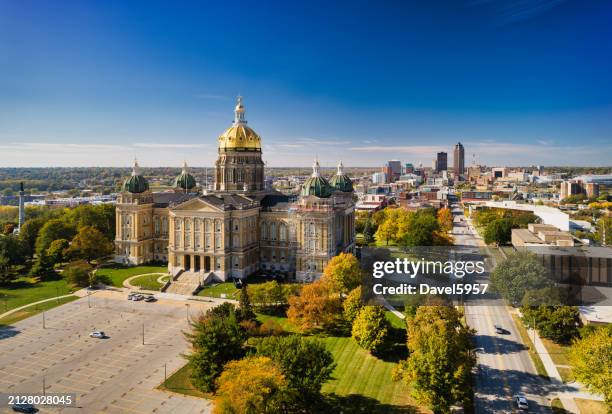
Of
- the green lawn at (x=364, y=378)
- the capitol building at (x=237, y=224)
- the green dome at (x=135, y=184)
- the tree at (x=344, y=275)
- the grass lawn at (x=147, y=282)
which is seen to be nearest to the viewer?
the green lawn at (x=364, y=378)

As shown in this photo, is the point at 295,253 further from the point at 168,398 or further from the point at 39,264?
the point at 39,264

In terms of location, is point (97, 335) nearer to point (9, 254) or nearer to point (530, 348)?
point (9, 254)

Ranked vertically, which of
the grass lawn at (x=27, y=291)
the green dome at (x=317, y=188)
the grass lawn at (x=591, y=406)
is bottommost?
the grass lawn at (x=591, y=406)

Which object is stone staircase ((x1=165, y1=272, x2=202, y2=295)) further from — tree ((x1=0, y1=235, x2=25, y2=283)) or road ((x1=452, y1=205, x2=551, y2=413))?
road ((x1=452, y1=205, x2=551, y2=413))

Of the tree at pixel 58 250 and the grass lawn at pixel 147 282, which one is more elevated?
the tree at pixel 58 250

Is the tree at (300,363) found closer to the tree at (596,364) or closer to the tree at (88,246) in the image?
the tree at (596,364)

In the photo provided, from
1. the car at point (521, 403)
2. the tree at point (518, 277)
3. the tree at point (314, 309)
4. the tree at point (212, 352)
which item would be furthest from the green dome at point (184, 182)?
the car at point (521, 403)

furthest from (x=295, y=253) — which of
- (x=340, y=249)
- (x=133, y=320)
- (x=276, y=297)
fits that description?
(x=133, y=320)

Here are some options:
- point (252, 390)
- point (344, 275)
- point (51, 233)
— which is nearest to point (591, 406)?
point (252, 390)
